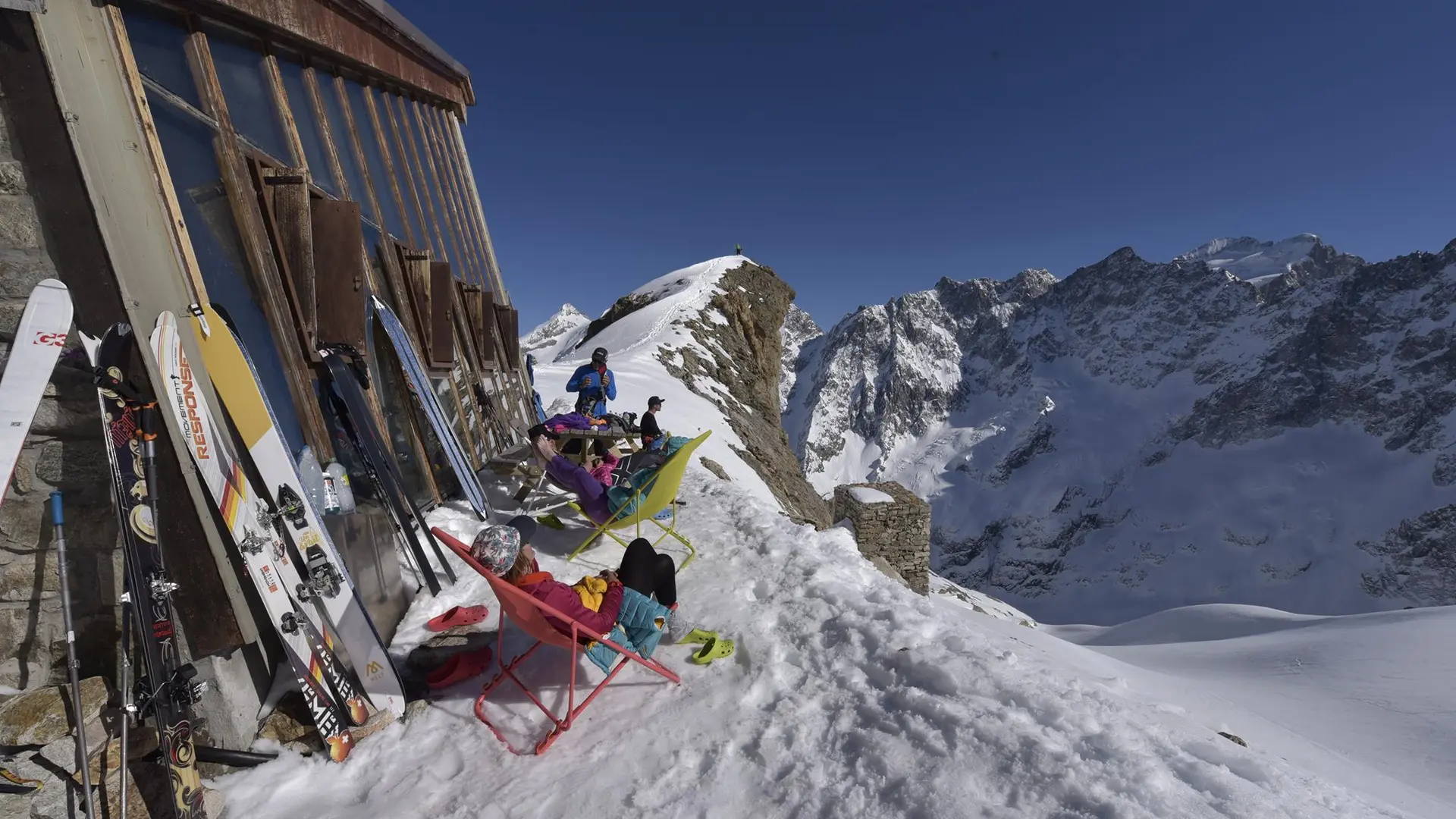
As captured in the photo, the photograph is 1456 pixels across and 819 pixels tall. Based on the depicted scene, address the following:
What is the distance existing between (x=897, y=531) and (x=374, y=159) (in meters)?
12.2

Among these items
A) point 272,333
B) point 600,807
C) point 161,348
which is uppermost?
point 272,333

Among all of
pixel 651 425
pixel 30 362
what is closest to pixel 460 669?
pixel 30 362

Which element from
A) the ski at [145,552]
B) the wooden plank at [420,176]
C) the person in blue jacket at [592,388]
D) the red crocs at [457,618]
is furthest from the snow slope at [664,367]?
the ski at [145,552]

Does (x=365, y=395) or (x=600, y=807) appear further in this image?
(x=365, y=395)

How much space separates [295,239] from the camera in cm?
451

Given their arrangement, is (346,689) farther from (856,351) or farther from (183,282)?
(856,351)

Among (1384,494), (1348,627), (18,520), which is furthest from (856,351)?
Answer: (18,520)

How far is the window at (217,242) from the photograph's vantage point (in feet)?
11.5

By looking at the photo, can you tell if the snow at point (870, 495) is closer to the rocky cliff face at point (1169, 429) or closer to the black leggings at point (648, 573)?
the black leggings at point (648, 573)

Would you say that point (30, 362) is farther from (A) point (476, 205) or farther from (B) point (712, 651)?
(A) point (476, 205)

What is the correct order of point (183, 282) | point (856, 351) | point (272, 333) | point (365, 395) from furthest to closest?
point (856, 351)
point (365, 395)
point (272, 333)
point (183, 282)

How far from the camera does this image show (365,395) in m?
5.13

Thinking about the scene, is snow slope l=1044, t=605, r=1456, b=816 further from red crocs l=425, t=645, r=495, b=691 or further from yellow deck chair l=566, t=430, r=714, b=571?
red crocs l=425, t=645, r=495, b=691

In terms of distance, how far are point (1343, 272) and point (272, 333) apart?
250966 millimetres
